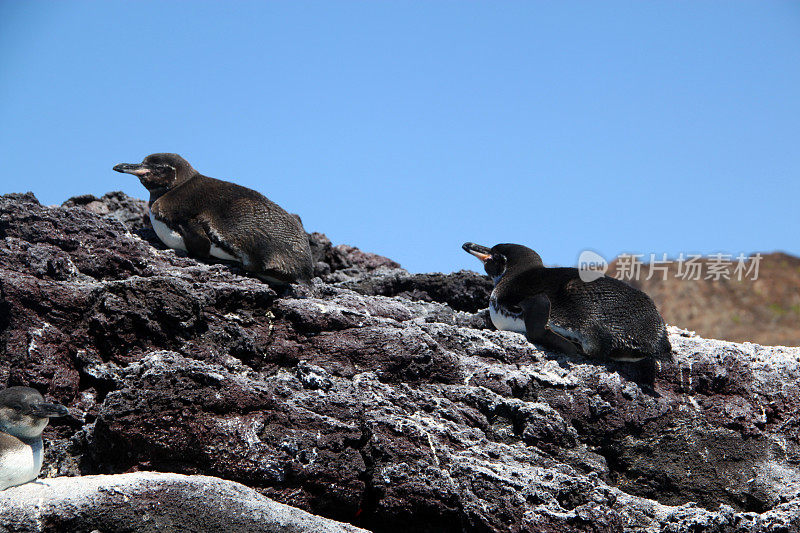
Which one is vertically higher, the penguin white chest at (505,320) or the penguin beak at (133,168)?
the penguin beak at (133,168)

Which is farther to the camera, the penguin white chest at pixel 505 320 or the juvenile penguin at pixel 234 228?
the juvenile penguin at pixel 234 228

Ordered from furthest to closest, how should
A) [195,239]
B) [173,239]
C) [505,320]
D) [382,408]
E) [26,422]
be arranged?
[173,239]
[195,239]
[505,320]
[382,408]
[26,422]

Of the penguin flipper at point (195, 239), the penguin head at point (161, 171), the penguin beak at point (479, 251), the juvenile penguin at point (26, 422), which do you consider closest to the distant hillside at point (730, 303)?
the penguin beak at point (479, 251)

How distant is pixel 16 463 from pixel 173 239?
12.7ft

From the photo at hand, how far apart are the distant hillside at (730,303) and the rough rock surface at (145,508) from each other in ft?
44.3

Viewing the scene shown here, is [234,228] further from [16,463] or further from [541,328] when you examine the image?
[16,463]

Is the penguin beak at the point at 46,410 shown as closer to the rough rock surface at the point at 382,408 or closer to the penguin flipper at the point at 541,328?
the rough rock surface at the point at 382,408

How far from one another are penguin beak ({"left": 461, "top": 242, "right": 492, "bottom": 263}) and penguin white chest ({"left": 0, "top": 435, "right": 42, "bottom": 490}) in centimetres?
484

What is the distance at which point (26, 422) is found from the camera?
516cm

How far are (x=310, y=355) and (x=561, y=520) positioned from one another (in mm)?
2123

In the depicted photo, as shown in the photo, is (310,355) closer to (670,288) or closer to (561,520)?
(561,520)

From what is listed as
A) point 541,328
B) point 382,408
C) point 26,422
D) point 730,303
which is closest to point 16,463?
point 26,422

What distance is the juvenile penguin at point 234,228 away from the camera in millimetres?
7828

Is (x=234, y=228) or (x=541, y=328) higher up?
(x=234, y=228)
